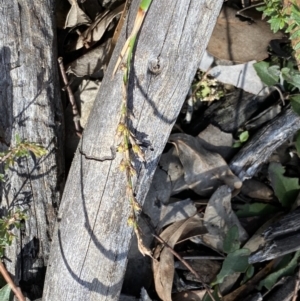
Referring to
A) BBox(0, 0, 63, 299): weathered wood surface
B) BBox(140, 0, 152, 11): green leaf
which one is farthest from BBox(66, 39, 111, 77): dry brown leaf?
BBox(140, 0, 152, 11): green leaf

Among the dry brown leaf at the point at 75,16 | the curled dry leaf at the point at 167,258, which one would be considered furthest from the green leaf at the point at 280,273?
the dry brown leaf at the point at 75,16

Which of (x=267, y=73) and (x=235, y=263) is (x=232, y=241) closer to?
(x=235, y=263)

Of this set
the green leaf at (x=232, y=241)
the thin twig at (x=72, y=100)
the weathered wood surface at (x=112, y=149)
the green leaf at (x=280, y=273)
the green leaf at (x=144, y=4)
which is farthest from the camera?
the green leaf at (x=280, y=273)

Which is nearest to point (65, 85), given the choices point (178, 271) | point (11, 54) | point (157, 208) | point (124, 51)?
point (11, 54)

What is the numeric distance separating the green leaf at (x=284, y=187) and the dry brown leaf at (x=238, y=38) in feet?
2.35

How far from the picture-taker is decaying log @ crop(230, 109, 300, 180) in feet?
9.11

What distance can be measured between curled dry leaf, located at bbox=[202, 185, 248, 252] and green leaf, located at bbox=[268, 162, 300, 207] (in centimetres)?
32

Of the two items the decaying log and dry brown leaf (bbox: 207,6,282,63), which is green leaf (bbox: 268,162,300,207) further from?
dry brown leaf (bbox: 207,6,282,63)

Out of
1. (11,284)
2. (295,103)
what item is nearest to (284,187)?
(295,103)

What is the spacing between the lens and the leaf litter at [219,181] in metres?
2.71

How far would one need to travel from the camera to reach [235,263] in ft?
8.86

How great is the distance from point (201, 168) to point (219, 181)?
5.5 inches

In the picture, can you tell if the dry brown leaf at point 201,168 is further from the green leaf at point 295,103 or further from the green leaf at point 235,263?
the green leaf at point 295,103

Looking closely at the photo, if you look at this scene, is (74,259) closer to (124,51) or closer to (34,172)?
(34,172)
